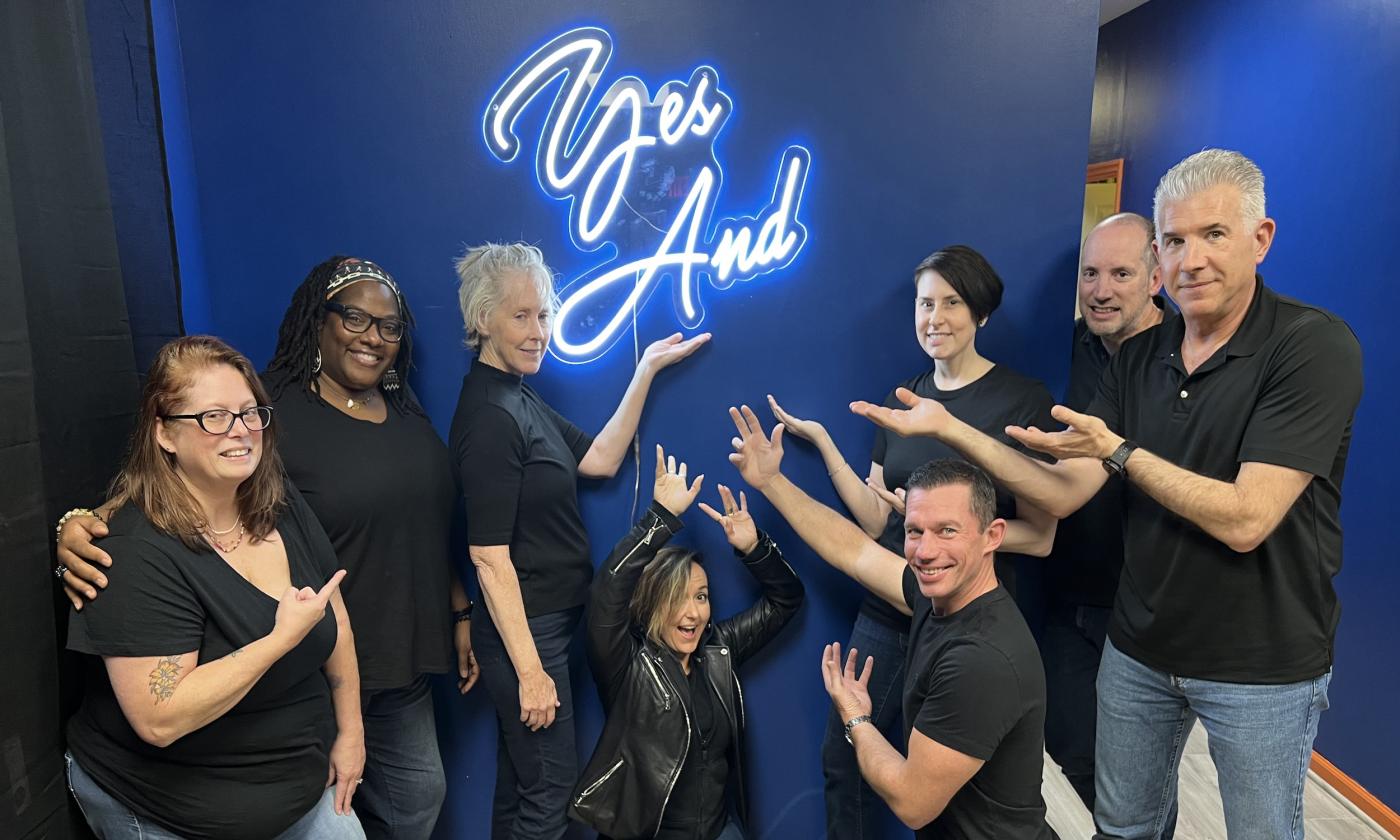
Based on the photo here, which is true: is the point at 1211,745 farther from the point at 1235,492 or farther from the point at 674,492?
the point at 674,492

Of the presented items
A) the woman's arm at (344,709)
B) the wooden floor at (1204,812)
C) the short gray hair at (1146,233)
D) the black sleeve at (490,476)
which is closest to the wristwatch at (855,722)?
the black sleeve at (490,476)

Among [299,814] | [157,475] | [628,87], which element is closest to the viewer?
[157,475]

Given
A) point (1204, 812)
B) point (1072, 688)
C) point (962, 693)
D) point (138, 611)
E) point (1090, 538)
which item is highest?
point (138, 611)

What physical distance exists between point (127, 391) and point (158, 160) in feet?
2.50

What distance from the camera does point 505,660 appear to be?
2.38 metres

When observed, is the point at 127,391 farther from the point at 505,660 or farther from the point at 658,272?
the point at 658,272

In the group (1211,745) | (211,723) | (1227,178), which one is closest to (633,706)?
(211,723)

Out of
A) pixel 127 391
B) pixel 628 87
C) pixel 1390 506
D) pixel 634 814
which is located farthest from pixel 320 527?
pixel 1390 506

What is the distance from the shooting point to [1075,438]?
6.22ft

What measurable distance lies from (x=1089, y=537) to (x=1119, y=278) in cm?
78

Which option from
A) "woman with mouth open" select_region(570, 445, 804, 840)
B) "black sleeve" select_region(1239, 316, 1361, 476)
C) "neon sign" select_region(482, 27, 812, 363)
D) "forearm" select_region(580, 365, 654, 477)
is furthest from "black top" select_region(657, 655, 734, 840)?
"black sleeve" select_region(1239, 316, 1361, 476)

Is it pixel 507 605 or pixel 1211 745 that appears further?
pixel 507 605

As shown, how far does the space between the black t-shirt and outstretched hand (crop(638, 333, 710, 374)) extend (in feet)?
3.81

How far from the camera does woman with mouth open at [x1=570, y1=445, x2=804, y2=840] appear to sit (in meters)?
2.30
